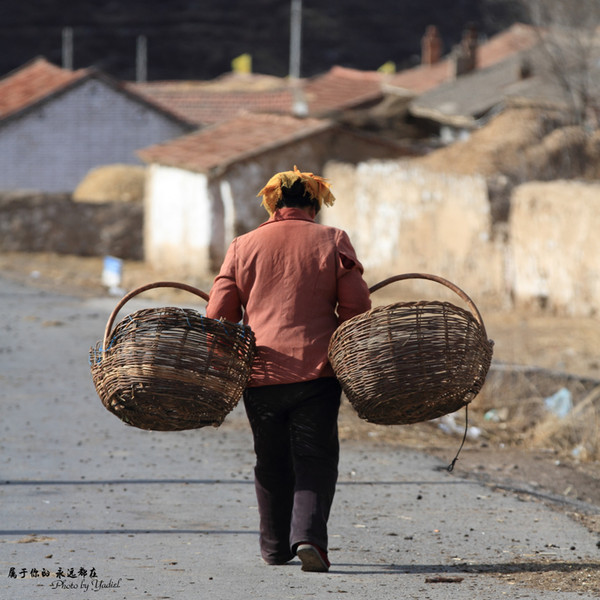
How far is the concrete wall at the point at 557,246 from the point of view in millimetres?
16000

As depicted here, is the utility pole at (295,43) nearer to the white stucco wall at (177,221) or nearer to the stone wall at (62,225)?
the stone wall at (62,225)

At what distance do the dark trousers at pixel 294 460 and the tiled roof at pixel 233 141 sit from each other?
17961mm

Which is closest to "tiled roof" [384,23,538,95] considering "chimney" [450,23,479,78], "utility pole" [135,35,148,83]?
"chimney" [450,23,479,78]

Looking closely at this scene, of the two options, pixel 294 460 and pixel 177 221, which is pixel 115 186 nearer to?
pixel 177 221

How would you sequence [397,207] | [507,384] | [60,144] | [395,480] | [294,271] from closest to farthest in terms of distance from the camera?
[294,271] < [395,480] < [507,384] < [397,207] < [60,144]

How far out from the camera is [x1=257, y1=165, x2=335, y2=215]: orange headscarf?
5.07 metres

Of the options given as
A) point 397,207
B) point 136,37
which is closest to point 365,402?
point 397,207

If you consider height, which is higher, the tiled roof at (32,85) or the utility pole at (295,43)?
the utility pole at (295,43)

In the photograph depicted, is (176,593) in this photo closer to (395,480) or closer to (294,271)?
(294,271)

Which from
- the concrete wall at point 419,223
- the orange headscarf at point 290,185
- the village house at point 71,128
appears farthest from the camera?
the village house at point 71,128

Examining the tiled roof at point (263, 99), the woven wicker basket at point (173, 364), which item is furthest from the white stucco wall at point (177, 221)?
the woven wicker basket at point (173, 364)

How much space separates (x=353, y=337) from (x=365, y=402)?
0.28 meters

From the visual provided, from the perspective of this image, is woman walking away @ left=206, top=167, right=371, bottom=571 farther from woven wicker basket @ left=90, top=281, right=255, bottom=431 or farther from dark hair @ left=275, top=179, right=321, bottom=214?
woven wicker basket @ left=90, top=281, right=255, bottom=431

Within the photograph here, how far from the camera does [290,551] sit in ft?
16.8
